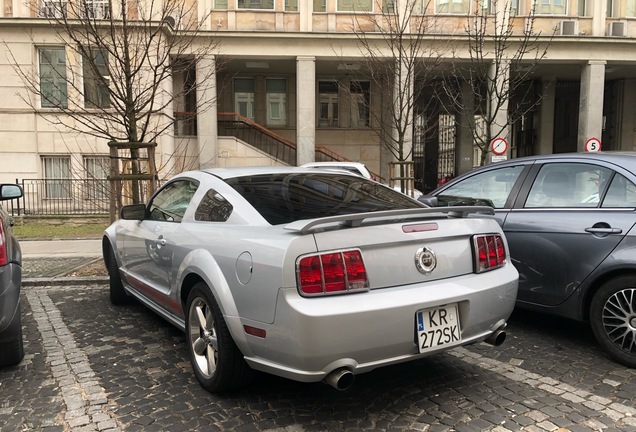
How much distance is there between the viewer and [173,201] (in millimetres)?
4387

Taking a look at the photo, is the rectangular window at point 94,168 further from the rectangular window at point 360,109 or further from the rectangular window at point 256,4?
the rectangular window at point 360,109

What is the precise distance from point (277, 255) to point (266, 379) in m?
1.34

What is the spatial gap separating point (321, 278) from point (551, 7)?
900 inches

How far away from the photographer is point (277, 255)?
2723mm

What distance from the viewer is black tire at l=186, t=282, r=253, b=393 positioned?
315 centimetres

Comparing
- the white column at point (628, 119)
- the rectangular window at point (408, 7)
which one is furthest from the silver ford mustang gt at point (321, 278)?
the white column at point (628, 119)

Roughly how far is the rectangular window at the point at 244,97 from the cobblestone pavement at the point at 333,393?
1947 centimetres

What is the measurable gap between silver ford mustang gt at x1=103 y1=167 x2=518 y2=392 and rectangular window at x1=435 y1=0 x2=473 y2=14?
1880 centimetres

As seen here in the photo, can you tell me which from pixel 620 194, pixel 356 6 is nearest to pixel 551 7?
pixel 356 6

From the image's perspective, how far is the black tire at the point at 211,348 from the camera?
3.15m

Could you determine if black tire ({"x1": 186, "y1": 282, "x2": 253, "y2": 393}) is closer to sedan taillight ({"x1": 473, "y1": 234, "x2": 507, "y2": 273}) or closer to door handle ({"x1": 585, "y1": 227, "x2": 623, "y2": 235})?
sedan taillight ({"x1": 473, "y1": 234, "x2": 507, "y2": 273})

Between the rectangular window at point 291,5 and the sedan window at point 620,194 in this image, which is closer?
the sedan window at point 620,194

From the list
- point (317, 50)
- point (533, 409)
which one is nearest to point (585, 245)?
point (533, 409)

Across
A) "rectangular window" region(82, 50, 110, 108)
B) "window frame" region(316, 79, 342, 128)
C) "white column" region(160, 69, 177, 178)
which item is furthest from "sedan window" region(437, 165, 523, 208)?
"window frame" region(316, 79, 342, 128)
